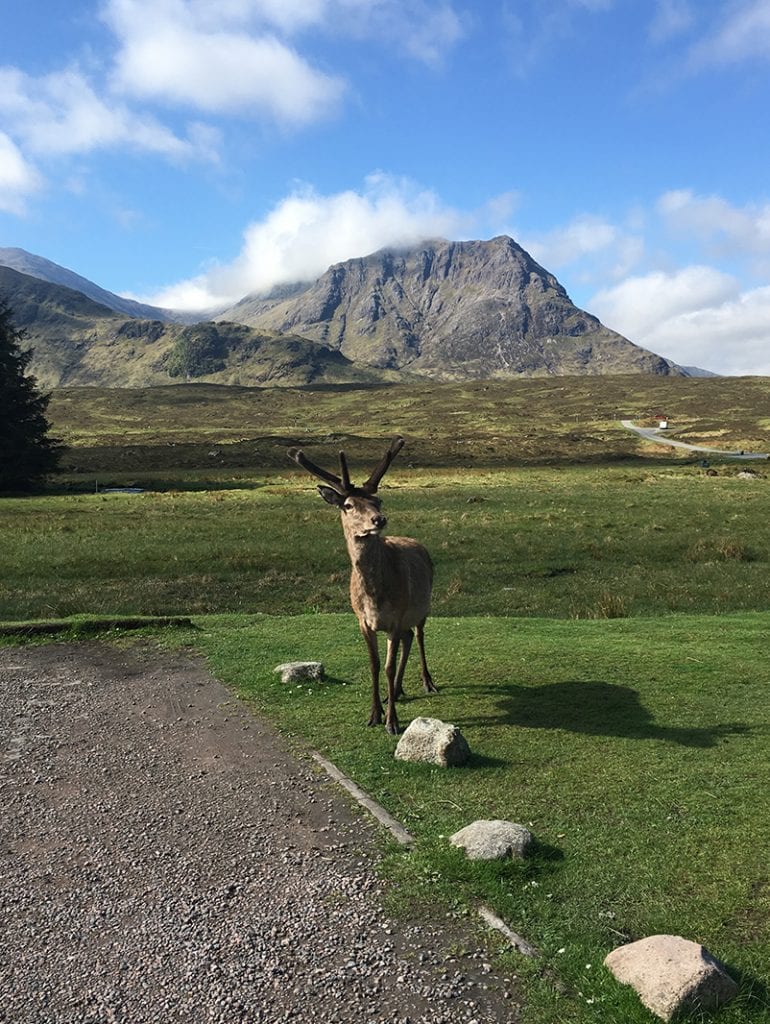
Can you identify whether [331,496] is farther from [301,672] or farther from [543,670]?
[543,670]

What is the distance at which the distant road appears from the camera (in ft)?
327

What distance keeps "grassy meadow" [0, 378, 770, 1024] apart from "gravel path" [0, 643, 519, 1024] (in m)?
0.63

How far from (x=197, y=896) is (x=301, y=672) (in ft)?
23.3

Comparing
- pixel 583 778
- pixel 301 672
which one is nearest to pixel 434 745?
pixel 583 778

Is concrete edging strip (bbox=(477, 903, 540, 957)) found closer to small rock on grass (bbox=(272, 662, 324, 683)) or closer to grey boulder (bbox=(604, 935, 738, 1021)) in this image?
grey boulder (bbox=(604, 935, 738, 1021))

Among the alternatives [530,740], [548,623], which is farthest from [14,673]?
[548,623]

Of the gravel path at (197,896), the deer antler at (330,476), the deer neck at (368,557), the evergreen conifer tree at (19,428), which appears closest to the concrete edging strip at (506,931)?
the gravel path at (197,896)

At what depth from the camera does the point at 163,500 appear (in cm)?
5412

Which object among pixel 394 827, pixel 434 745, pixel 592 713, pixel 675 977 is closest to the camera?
pixel 675 977

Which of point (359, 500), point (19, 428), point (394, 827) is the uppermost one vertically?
point (359, 500)

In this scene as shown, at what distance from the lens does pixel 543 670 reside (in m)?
14.9

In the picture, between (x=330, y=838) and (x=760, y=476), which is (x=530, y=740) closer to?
(x=330, y=838)

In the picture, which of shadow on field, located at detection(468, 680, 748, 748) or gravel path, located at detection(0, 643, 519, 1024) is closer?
gravel path, located at detection(0, 643, 519, 1024)

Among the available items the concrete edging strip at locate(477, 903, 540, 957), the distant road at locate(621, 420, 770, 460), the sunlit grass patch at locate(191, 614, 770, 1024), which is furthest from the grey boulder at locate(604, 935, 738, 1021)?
the distant road at locate(621, 420, 770, 460)
